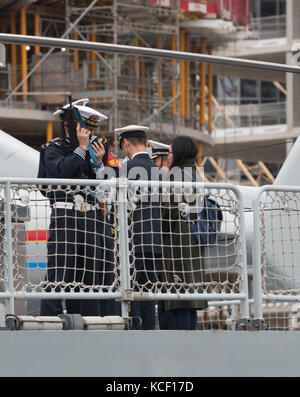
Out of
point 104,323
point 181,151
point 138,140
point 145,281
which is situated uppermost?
point 138,140

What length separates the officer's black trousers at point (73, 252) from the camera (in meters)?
7.97

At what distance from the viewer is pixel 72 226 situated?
8266 millimetres

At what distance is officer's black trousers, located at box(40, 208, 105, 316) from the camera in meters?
7.97

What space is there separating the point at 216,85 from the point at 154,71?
18.0 metres

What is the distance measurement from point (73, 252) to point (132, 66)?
29.7 meters

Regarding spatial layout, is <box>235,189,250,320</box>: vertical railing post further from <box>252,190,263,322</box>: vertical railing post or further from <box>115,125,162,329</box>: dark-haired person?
<box>115,125,162,329</box>: dark-haired person

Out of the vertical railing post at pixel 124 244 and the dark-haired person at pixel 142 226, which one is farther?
the dark-haired person at pixel 142 226

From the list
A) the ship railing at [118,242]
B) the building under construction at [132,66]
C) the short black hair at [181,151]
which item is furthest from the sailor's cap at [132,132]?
the building under construction at [132,66]

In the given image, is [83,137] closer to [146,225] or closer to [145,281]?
[146,225]

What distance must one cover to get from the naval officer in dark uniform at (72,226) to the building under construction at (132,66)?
21.1m

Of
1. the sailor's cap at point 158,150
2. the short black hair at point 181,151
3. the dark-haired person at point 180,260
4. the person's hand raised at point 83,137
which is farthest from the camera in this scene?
the sailor's cap at point 158,150

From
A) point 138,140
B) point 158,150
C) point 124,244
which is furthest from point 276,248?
point 158,150

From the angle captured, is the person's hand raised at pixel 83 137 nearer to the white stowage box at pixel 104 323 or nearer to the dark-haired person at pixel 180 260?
the dark-haired person at pixel 180 260

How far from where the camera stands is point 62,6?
36.2 meters
